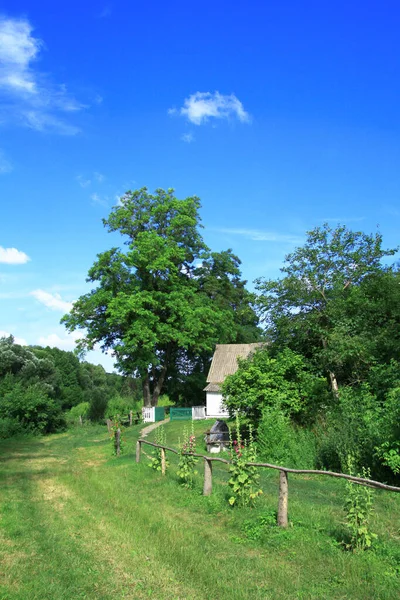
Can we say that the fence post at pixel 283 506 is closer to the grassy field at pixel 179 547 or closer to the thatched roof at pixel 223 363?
the grassy field at pixel 179 547

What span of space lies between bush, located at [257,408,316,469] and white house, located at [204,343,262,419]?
21884 mm

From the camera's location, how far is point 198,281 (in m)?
41.6

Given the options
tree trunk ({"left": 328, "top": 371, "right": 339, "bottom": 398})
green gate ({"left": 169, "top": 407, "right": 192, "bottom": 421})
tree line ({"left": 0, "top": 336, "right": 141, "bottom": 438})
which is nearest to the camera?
tree trunk ({"left": 328, "top": 371, "right": 339, "bottom": 398})

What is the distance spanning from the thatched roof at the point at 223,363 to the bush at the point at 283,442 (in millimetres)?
23546

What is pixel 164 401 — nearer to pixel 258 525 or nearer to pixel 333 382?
pixel 333 382

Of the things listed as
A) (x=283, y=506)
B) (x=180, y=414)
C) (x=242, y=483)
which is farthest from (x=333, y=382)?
(x=180, y=414)

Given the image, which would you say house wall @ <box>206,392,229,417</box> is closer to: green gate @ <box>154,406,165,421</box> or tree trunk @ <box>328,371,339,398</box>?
green gate @ <box>154,406,165,421</box>

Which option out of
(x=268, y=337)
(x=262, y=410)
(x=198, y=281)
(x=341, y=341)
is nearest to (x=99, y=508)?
(x=262, y=410)

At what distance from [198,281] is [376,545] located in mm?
35747

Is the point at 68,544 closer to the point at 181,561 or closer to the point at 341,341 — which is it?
the point at 181,561

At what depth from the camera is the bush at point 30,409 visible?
29.5 m

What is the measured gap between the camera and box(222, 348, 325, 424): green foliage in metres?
17.7

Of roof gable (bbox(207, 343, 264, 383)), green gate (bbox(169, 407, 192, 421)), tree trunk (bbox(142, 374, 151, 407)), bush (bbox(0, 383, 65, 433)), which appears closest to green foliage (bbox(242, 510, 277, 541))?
bush (bbox(0, 383, 65, 433))

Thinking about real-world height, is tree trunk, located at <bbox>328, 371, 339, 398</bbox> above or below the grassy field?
above
